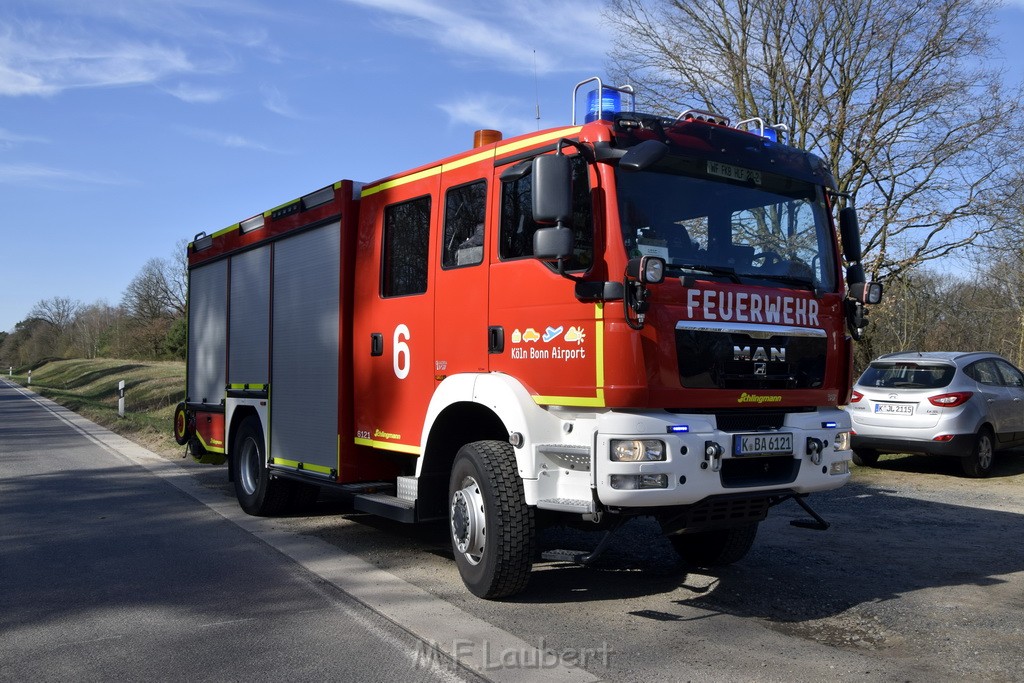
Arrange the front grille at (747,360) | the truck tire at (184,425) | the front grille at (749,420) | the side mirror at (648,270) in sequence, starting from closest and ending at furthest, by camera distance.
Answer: the side mirror at (648,270), the front grille at (747,360), the front grille at (749,420), the truck tire at (184,425)

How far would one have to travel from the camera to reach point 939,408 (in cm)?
1071

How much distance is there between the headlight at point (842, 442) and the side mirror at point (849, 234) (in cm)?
125

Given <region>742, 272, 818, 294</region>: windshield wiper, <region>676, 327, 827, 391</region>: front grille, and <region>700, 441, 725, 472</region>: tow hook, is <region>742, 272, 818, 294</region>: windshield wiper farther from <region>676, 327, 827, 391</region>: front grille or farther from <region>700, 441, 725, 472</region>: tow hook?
<region>700, 441, 725, 472</region>: tow hook

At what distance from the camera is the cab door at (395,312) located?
6387 millimetres

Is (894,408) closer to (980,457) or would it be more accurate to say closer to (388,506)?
(980,457)

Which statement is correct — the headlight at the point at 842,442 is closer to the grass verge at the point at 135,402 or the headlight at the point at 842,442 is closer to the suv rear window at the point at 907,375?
the suv rear window at the point at 907,375

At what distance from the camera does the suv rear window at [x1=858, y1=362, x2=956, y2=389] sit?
11031 millimetres

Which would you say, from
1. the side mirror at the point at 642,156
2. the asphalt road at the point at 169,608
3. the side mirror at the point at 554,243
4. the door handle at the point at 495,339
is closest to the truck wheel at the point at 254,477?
the asphalt road at the point at 169,608

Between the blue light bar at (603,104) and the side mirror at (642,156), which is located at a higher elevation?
the blue light bar at (603,104)

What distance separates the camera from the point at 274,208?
27.8ft

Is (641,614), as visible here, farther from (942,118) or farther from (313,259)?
(942,118)

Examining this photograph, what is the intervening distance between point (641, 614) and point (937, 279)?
2204cm

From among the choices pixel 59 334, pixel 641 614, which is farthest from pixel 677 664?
pixel 59 334

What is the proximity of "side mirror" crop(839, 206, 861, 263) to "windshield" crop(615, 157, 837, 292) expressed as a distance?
6.0 inches
